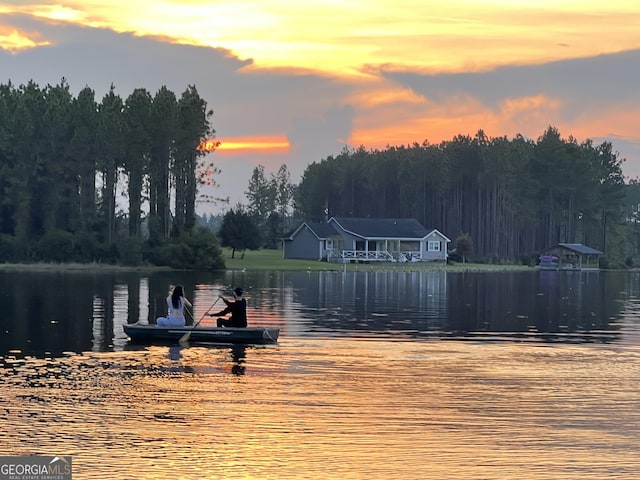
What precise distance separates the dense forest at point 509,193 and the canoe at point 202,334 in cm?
11812

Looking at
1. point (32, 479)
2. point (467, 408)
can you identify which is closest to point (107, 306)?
point (467, 408)

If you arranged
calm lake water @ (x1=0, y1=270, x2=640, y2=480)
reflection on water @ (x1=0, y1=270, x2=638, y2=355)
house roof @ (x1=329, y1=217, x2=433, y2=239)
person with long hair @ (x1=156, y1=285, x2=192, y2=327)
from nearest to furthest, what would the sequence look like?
1. calm lake water @ (x1=0, y1=270, x2=640, y2=480)
2. person with long hair @ (x1=156, y1=285, x2=192, y2=327)
3. reflection on water @ (x1=0, y1=270, x2=638, y2=355)
4. house roof @ (x1=329, y1=217, x2=433, y2=239)

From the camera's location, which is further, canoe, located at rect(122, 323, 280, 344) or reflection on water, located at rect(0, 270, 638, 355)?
reflection on water, located at rect(0, 270, 638, 355)

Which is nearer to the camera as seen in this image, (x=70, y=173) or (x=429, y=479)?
(x=429, y=479)

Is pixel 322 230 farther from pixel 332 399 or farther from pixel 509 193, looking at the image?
pixel 332 399

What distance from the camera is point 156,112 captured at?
348 feet

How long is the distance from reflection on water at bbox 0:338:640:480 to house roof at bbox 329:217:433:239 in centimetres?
9695

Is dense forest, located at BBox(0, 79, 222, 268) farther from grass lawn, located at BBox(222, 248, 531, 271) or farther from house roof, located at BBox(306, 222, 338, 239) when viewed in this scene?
house roof, located at BBox(306, 222, 338, 239)

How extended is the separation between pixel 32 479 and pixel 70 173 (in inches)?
3660

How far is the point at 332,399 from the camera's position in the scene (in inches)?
939

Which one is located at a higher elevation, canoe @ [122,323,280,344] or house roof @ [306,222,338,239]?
house roof @ [306,222,338,239]

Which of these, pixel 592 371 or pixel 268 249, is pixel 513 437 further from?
pixel 268 249

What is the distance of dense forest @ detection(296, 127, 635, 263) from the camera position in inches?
6275

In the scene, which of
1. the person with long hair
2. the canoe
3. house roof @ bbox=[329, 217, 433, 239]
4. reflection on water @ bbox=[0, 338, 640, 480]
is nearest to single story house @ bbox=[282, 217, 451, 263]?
house roof @ bbox=[329, 217, 433, 239]
